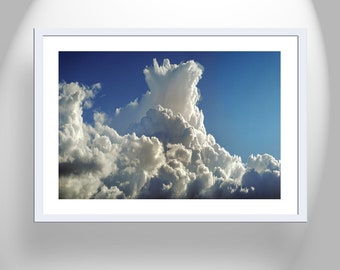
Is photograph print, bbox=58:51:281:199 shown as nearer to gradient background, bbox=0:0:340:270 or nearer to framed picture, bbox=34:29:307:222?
framed picture, bbox=34:29:307:222

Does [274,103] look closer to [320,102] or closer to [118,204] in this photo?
[320,102]

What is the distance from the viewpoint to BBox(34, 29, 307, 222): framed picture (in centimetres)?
248

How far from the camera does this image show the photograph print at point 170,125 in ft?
8.28

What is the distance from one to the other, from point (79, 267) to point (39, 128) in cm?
76

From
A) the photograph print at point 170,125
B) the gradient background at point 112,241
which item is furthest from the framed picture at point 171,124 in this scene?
the gradient background at point 112,241

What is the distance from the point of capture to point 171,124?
2545 mm

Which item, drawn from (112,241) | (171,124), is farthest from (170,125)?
(112,241)

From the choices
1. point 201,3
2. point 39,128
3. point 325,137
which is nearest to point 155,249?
point 39,128

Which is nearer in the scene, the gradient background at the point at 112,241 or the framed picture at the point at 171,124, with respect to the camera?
the framed picture at the point at 171,124

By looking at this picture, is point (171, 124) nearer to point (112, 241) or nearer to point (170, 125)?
point (170, 125)

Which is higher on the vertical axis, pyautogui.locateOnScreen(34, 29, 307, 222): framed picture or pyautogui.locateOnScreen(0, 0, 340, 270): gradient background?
pyautogui.locateOnScreen(34, 29, 307, 222): framed picture

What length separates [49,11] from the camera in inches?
106

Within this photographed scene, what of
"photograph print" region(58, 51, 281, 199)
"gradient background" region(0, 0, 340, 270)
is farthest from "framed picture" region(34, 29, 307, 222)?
"gradient background" region(0, 0, 340, 270)

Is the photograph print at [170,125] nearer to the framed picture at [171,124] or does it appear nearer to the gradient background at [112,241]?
the framed picture at [171,124]
